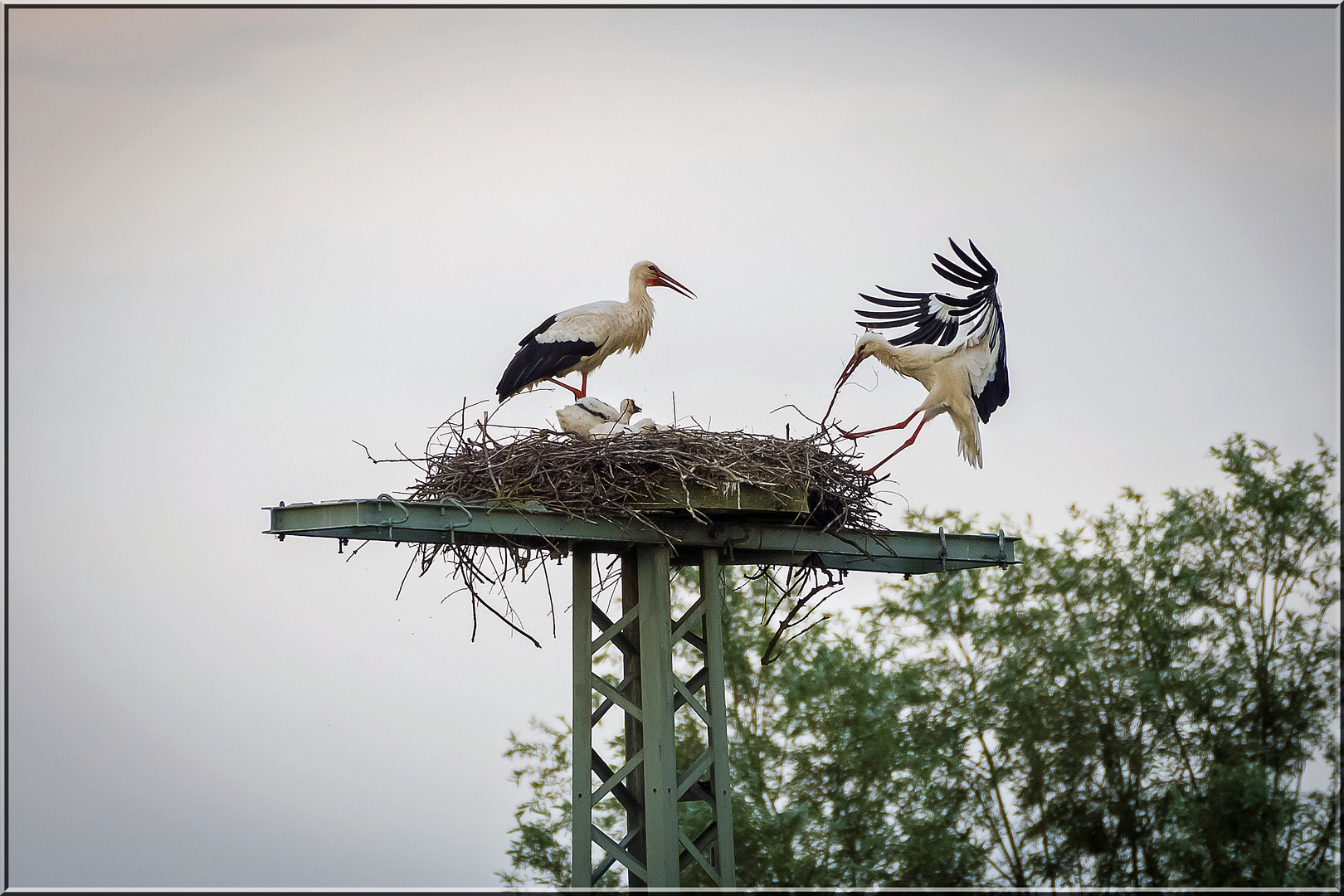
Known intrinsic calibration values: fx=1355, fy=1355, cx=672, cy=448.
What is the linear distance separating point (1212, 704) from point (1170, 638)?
883 mm

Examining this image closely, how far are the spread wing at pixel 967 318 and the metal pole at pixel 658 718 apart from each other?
3.36 meters

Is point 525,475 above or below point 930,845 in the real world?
above

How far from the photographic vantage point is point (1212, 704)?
1500 centimetres

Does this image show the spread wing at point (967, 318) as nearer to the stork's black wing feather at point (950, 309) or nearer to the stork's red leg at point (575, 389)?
the stork's black wing feather at point (950, 309)

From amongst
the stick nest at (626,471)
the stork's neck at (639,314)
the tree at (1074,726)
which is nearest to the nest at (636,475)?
the stick nest at (626,471)

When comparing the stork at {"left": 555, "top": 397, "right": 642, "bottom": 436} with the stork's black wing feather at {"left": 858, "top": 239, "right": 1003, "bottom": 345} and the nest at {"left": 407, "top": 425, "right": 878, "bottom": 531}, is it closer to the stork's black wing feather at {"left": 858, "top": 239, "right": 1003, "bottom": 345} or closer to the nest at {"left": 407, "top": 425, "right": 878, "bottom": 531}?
the nest at {"left": 407, "top": 425, "right": 878, "bottom": 531}

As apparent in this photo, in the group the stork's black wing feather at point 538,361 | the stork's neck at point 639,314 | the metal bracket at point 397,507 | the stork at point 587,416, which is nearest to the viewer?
the metal bracket at point 397,507

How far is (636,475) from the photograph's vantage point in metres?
5.66

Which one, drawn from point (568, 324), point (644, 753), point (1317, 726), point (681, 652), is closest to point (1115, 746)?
point (1317, 726)

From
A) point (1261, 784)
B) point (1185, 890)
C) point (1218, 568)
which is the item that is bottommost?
point (1185, 890)

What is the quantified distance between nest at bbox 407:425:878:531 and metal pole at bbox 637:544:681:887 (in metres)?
0.25

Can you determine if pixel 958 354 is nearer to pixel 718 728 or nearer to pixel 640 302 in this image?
pixel 640 302

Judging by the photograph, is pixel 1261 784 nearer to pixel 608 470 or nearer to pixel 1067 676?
pixel 1067 676

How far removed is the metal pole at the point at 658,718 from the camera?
5.35m
